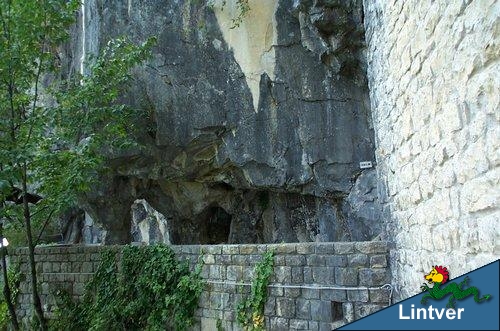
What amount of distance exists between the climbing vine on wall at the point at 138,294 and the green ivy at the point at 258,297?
85 centimetres

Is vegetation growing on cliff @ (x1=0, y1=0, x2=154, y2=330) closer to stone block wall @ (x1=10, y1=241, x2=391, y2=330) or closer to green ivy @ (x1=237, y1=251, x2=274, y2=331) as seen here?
stone block wall @ (x1=10, y1=241, x2=391, y2=330)

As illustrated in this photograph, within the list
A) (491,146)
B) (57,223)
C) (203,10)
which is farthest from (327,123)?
(57,223)

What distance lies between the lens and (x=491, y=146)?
2072 mm

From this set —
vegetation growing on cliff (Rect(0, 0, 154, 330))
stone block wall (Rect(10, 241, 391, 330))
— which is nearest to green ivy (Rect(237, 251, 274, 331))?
stone block wall (Rect(10, 241, 391, 330))

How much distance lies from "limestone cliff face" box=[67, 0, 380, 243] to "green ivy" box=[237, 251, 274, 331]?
364 cm

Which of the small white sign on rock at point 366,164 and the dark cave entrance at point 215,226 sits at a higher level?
the small white sign on rock at point 366,164

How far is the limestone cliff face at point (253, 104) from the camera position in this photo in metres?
8.72

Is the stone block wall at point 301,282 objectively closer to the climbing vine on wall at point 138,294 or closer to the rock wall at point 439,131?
the climbing vine on wall at point 138,294

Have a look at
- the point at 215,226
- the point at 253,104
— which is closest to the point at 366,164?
the point at 253,104

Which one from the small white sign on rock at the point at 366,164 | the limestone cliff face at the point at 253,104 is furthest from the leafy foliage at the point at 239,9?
the small white sign on rock at the point at 366,164

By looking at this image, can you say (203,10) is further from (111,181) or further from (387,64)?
(387,64)

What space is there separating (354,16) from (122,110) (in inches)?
167

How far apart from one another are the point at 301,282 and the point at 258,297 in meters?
0.58

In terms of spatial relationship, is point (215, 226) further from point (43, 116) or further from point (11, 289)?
point (43, 116)
